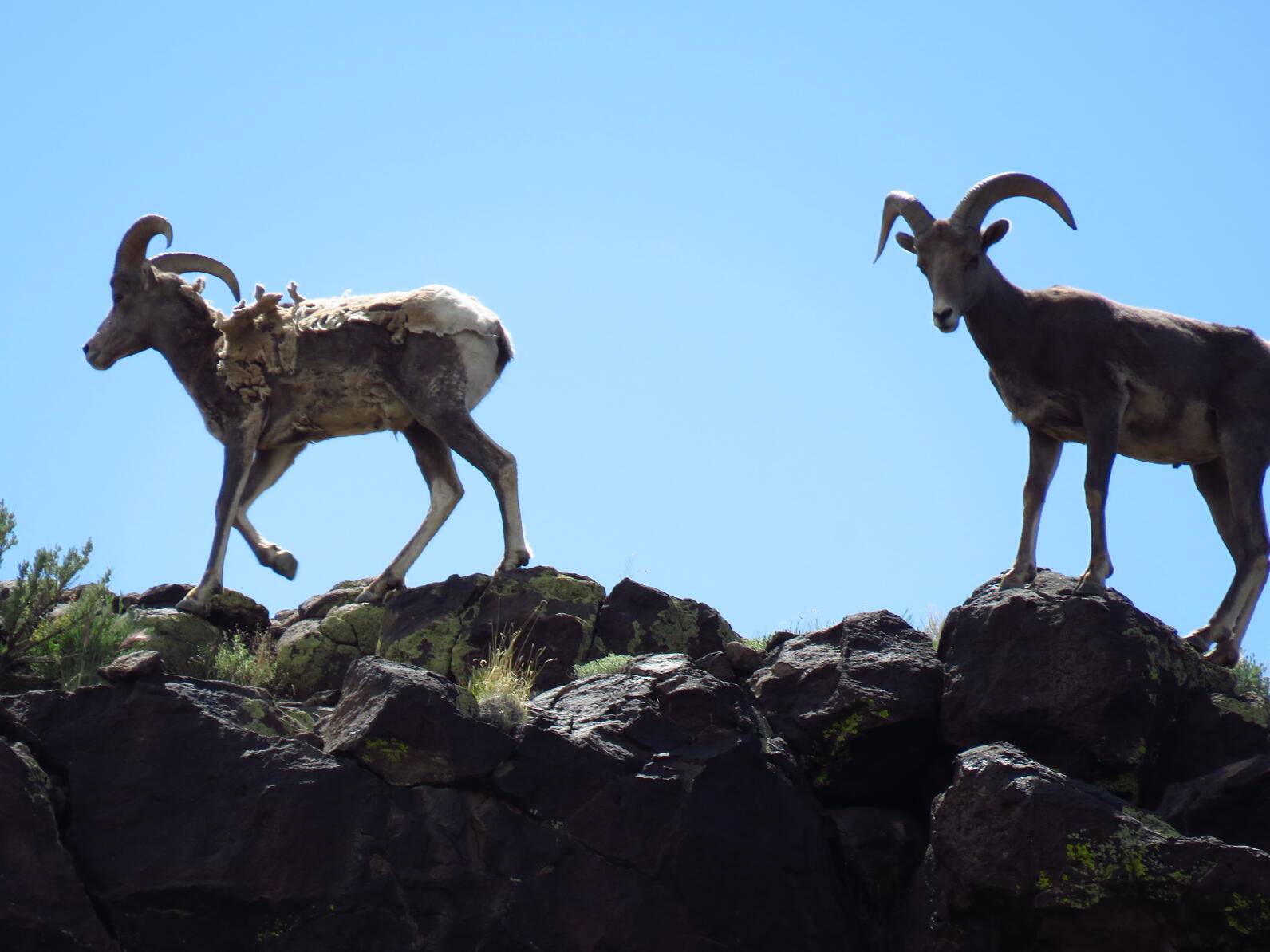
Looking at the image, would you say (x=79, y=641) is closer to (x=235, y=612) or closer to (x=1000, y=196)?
(x=235, y=612)

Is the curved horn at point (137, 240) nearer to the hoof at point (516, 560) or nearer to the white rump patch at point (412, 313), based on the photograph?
the white rump patch at point (412, 313)

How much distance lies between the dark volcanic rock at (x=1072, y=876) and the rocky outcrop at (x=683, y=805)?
13 millimetres

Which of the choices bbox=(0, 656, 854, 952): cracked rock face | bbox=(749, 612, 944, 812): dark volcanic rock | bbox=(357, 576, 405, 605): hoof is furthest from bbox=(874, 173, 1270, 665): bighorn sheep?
bbox=(357, 576, 405, 605): hoof

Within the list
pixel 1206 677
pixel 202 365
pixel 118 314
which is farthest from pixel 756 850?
pixel 118 314

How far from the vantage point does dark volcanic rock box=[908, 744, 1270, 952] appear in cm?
711

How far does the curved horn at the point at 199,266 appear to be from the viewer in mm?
13414

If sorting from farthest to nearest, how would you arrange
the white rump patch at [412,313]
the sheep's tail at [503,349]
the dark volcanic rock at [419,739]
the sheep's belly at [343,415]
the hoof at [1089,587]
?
1. the sheep's tail at [503,349]
2. the sheep's belly at [343,415]
3. the white rump patch at [412,313]
4. the hoof at [1089,587]
5. the dark volcanic rock at [419,739]

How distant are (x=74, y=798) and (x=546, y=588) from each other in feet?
13.7

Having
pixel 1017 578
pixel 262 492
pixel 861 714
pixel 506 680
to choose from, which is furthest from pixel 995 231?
pixel 262 492

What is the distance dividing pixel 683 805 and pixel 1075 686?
98.5 inches

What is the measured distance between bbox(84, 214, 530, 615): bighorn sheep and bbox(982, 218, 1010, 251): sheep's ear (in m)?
4.15

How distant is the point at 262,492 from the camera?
13.0 meters

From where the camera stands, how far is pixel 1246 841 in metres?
7.82

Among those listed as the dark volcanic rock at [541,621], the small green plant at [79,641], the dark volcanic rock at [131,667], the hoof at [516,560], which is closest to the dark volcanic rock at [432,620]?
the dark volcanic rock at [541,621]
